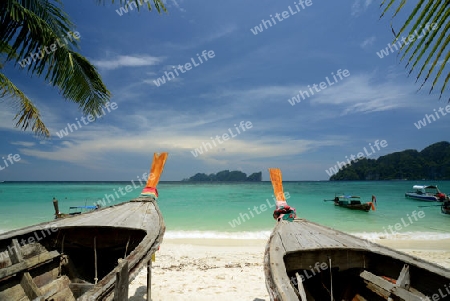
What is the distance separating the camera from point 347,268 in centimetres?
390

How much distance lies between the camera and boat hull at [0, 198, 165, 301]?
12.4ft

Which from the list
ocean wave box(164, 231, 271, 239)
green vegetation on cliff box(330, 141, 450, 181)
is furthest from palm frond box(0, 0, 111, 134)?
green vegetation on cliff box(330, 141, 450, 181)

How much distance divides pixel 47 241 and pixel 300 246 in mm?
5082

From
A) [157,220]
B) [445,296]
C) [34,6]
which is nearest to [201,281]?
[157,220]

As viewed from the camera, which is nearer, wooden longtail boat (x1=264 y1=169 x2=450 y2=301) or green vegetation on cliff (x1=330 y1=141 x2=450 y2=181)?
wooden longtail boat (x1=264 y1=169 x2=450 y2=301)

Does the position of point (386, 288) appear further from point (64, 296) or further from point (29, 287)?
point (29, 287)

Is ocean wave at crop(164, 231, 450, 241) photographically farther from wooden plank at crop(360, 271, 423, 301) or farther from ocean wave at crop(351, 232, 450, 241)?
wooden plank at crop(360, 271, 423, 301)

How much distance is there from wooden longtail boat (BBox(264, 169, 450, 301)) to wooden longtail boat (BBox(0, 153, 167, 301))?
238 cm

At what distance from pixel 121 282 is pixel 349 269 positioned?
380 centimetres

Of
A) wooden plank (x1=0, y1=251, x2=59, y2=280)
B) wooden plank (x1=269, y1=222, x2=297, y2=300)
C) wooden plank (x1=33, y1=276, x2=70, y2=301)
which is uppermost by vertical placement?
wooden plank (x1=0, y1=251, x2=59, y2=280)

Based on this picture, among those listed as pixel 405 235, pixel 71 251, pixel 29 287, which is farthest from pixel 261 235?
pixel 29 287

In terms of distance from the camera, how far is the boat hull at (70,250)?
3770 millimetres

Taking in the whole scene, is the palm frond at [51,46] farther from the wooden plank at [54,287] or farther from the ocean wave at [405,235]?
the ocean wave at [405,235]

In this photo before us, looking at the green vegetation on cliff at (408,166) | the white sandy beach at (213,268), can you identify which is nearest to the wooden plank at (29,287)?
the white sandy beach at (213,268)
